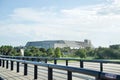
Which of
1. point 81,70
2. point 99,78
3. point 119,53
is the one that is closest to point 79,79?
point 81,70

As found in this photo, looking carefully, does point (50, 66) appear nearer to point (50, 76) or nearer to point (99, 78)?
point (50, 76)

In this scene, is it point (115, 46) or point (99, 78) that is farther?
point (115, 46)

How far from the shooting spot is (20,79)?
13.6 meters

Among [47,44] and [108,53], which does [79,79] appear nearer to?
[108,53]

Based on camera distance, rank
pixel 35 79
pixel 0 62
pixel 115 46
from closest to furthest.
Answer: pixel 35 79 → pixel 0 62 → pixel 115 46

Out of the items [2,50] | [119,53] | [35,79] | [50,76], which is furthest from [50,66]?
[2,50]

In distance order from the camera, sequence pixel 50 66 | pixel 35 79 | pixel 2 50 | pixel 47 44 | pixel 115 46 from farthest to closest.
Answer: pixel 47 44
pixel 2 50
pixel 115 46
pixel 35 79
pixel 50 66

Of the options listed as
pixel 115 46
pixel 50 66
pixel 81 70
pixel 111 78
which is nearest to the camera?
pixel 111 78

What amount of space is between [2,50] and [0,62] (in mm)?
38504

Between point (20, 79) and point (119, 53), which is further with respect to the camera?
point (119, 53)

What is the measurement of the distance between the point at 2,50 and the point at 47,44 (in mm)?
129870

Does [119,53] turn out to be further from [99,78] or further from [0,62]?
[99,78]

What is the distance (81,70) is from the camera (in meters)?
7.16

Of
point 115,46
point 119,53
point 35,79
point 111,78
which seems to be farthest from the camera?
point 115,46
